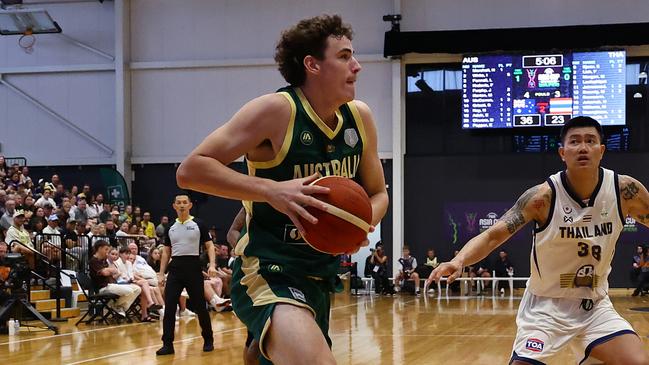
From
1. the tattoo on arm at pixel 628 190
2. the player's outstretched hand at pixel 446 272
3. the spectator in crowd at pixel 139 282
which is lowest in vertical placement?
the spectator in crowd at pixel 139 282

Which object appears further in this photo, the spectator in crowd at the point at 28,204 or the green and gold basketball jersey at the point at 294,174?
the spectator in crowd at the point at 28,204

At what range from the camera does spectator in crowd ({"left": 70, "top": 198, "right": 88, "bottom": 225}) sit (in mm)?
18656

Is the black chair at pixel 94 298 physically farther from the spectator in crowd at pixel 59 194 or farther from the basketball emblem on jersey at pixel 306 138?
the basketball emblem on jersey at pixel 306 138

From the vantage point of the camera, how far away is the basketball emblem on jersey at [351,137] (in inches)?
140

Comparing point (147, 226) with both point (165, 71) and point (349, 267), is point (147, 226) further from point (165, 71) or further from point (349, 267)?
point (349, 267)

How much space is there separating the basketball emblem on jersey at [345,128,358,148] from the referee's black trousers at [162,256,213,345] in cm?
646

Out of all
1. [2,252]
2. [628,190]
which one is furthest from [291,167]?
[2,252]

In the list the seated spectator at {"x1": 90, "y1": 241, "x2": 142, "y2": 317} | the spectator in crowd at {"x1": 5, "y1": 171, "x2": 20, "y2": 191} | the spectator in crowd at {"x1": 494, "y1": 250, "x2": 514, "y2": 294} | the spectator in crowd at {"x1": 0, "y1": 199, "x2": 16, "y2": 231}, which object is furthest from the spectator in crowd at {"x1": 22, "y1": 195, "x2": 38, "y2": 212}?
the spectator in crowd at {"x1": 494, "y1": 250, "x2": 514, "y2": 294}

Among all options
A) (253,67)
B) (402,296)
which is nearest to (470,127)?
(402,296)

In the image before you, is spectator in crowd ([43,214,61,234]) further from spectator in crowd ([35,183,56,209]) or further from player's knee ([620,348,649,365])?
player's knee ([620,348,649,365])

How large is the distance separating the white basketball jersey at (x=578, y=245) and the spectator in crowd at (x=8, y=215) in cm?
1219

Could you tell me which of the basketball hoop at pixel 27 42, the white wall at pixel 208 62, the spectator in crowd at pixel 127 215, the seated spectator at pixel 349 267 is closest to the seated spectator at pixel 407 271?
the seated spectator at pixel 349 267

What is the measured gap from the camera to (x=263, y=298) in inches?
131

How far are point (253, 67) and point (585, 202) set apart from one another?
20.5 meters
